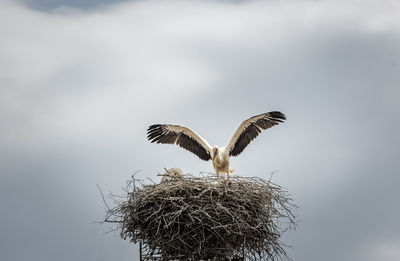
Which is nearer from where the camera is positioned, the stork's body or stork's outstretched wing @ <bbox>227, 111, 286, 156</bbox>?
the stork's body

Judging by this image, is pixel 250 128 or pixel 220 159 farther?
pixel 250 128

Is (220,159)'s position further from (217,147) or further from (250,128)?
(250,128)

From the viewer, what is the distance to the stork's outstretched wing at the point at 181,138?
1320 centimetres

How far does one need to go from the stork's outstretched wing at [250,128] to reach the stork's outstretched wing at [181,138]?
0.53 meters

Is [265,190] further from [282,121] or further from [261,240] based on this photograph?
[282,121]

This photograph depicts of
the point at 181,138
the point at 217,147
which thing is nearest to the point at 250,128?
the point at 217,147

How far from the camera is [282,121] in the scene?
1328 cm

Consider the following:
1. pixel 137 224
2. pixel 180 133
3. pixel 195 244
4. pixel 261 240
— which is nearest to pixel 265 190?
pixel 261 240

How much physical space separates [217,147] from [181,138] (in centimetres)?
100

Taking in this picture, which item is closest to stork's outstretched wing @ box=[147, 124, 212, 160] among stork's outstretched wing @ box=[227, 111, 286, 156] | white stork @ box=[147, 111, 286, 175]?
white stork @ box=[147, 111, 286, 175]

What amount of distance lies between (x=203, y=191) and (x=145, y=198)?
3.24 feet

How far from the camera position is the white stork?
12891 mm

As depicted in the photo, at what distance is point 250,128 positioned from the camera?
13.2 meters

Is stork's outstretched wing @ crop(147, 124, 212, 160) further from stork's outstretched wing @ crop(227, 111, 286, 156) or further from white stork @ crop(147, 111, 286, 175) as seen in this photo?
→ stork's outstretched wing @ crop(227, 111, 286, 156)
